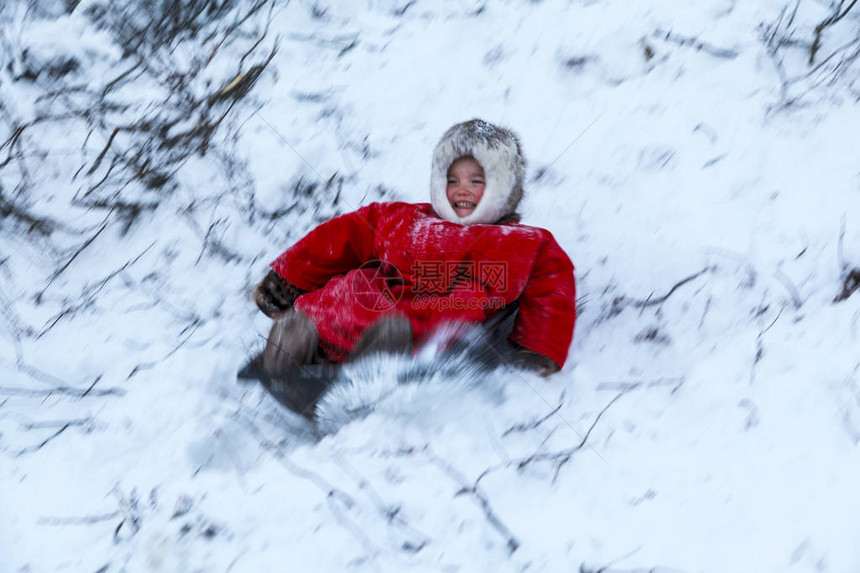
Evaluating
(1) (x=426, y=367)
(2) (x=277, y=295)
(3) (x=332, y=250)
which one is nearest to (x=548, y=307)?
(1) (x=426, y=367)

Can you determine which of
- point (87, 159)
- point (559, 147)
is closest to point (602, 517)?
point (559, 147)

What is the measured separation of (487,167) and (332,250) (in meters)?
0.56

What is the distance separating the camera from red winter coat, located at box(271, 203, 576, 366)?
1749mm

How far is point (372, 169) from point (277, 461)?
4.19 feet

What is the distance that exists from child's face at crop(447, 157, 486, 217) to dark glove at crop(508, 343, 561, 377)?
422 millimetres

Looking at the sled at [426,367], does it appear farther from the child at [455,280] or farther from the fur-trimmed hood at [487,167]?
the fur-trimmed hood at [487,167]

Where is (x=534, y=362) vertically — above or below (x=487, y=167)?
below

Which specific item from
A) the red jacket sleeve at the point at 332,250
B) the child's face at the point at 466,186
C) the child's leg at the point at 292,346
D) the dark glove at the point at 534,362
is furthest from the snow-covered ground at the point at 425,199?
the child's face at the point at 466,186

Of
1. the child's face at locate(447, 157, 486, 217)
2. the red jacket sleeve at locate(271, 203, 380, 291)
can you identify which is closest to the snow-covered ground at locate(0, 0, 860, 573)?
the red jacket sleeve at locate(271, 203, 380, 291)

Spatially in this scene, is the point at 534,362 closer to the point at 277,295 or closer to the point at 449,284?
the point at 449,284

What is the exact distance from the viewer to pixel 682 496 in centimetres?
145

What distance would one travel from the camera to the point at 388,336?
1.69 metres

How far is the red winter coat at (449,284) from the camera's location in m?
1.75

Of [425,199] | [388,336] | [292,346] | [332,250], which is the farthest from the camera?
[425,199]
